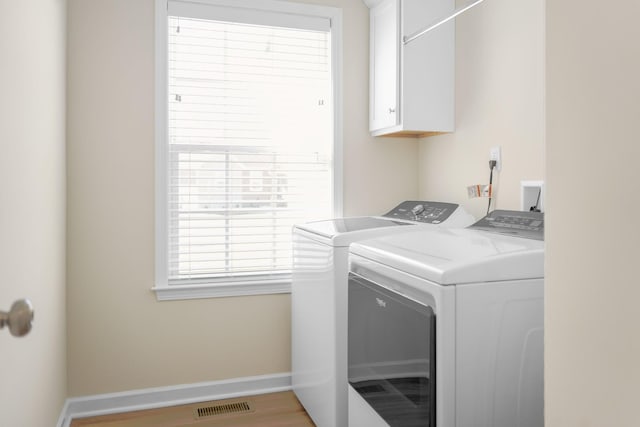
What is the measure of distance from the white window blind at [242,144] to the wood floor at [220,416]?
680mm

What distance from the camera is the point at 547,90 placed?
80cm

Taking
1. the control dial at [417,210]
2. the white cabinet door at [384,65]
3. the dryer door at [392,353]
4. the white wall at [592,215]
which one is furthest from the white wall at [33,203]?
the control dial at [417,210]

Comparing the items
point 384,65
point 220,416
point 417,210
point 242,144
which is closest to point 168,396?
point 220,416

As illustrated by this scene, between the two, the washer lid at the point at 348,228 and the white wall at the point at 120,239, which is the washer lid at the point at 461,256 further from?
the white wall at the point at 120,239

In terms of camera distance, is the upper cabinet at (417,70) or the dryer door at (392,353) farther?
the upper cabinet at (417,70)

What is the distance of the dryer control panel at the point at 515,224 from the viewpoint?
1788mm

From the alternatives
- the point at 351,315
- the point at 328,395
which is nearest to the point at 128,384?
the point at 328,395

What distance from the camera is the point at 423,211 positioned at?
2.62 m

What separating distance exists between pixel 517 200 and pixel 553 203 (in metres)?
1.50

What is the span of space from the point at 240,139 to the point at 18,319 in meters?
2.03

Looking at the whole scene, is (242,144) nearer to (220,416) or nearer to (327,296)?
(327,296)

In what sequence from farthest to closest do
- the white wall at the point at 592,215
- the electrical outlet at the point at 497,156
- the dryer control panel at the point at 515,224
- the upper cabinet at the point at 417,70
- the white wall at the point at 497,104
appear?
the upper cabinet at the point at 417,70, the electrical outlet at the point at 497,156, the white wall at the point at 497,104, the dryer control panel at the point at 515,224, the white wall at the point at 592,215

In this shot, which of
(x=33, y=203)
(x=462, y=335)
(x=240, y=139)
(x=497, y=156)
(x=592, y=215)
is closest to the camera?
(x=592, y=215)

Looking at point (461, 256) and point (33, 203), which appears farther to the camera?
point (33, 203)
